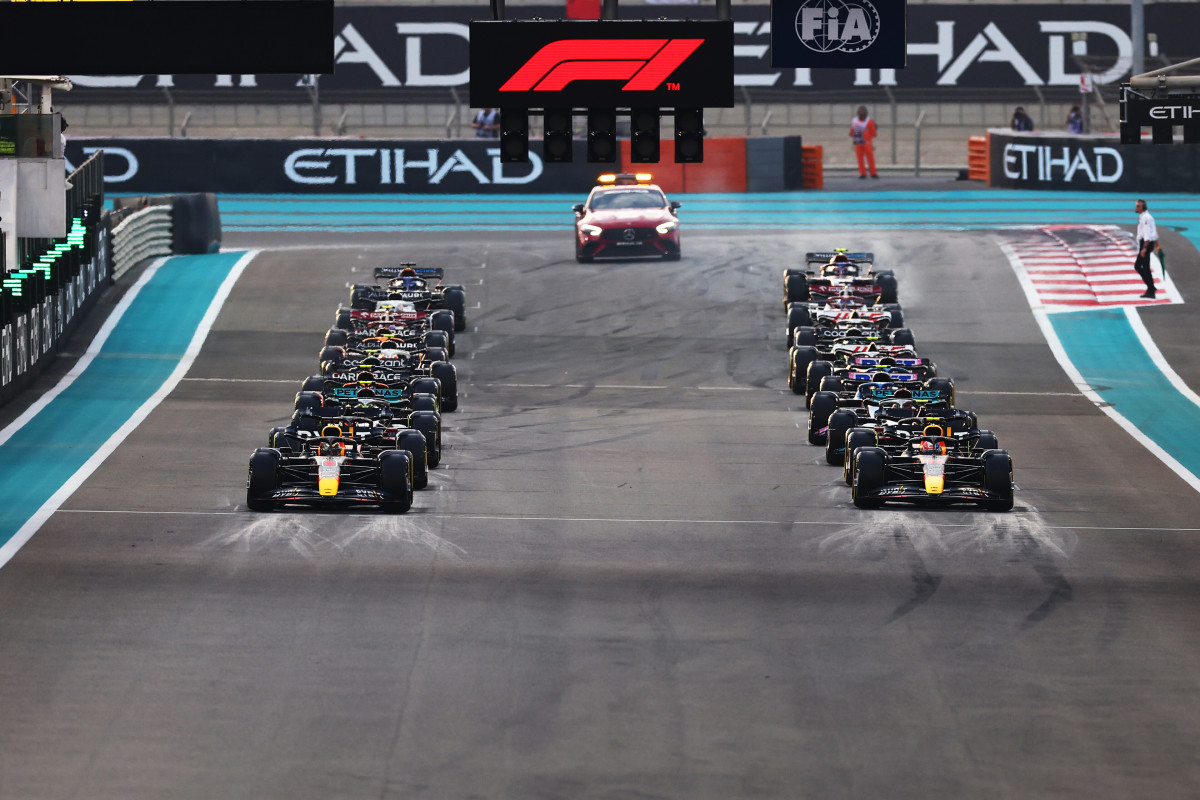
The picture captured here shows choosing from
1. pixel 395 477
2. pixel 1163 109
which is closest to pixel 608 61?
pixel 395 477

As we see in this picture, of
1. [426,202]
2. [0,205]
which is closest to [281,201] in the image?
[426,202]

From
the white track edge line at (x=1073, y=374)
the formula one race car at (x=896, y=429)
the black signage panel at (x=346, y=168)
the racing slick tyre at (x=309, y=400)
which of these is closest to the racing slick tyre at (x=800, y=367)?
the formula one race car at (x=896, y=429)

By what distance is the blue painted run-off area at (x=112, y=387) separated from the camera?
18781 millimetres

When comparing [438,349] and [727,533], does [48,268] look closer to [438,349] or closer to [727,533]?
[438,349]

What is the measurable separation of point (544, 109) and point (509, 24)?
89cm

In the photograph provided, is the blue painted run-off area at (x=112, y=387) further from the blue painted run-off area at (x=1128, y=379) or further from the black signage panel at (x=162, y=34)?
the blue painted run-off area at (x=1128, y=379)

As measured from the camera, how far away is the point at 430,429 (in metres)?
19.6

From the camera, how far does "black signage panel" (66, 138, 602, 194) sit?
4478cm

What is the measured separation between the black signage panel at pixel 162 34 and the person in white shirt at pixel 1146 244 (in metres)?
17.3

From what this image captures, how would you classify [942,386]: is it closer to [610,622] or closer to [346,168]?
[610,622]

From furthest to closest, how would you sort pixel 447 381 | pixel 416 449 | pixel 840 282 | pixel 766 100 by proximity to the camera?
1. pixel 766 100
2. pixel 840 282
3. pixel 447 381
4. pixel 416 449

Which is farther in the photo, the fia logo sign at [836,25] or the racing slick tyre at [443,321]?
the racing slick tyre at [443,321]

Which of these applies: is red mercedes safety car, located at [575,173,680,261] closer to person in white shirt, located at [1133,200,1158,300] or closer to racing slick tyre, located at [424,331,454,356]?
person in white shirt, located at [1133,200,1158,300]

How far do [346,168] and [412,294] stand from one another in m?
18.0
